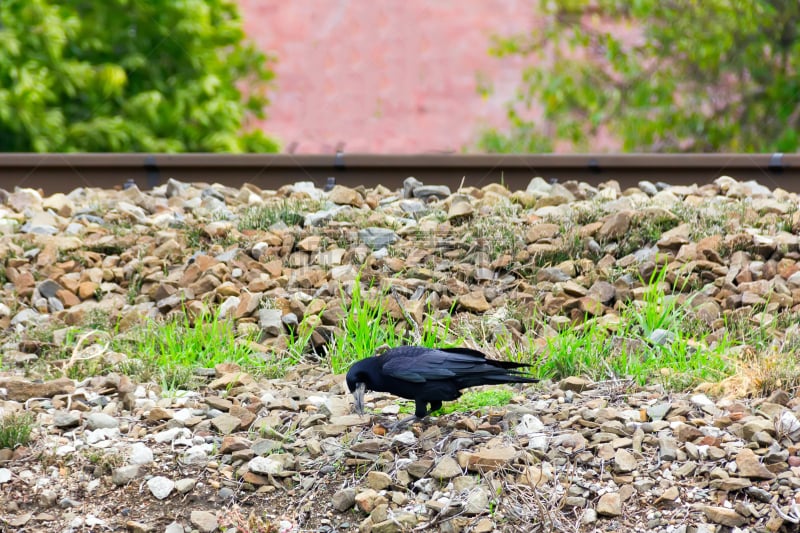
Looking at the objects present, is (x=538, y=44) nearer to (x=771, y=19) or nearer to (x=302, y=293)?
(x=771, y=19)

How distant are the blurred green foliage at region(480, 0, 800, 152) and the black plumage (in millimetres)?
8443

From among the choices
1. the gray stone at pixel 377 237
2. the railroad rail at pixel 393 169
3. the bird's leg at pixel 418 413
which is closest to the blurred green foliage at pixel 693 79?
the railroad rail at pixel 393 169

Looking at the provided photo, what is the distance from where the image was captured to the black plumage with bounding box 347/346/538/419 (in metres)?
3.99

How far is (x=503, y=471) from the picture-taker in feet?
12.3

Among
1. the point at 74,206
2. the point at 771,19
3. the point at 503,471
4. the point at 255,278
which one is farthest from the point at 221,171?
the point at 771,19

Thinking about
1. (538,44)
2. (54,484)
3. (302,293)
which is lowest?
(54,484)

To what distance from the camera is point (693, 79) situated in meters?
12.4

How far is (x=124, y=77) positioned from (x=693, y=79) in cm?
776

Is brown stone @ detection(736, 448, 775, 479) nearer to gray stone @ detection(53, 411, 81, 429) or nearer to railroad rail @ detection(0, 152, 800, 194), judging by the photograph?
gray stone @ detection(53, 411, 81, 429)

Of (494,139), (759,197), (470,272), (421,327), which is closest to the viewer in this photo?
(421,327)

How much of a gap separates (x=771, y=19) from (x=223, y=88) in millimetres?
8052

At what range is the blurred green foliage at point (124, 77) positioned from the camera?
1502 cm

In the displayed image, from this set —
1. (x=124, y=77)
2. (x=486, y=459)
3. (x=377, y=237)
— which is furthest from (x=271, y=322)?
(x=124, y=77)

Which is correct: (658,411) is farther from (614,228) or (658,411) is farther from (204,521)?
(614,228)
